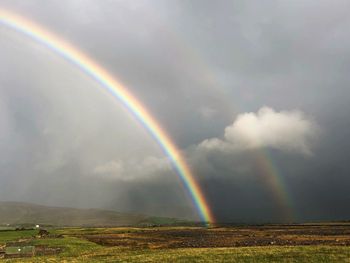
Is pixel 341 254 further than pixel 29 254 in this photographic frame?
No

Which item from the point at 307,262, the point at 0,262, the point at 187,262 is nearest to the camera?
the point at 307,262

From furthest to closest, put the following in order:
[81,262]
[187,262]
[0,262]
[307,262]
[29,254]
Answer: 1. [29,254]
2. [0,262]
3. [81,262]
4. [187,262]
5. [307,262]

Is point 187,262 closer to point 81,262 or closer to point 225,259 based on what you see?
point 225,259

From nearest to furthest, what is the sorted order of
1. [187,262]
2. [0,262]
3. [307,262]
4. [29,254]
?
[307,262]
[187,262]
[0,262]
[29,254]

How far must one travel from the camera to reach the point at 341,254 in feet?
153

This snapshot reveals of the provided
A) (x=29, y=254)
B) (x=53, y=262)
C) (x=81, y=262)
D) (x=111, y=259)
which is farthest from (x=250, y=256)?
(x=29, y=254)

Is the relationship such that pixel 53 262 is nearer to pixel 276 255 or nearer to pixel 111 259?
pixel 111 259

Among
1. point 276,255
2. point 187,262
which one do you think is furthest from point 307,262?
point 187,262

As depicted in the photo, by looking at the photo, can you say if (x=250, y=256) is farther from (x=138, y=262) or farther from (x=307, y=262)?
(x=138, y=262)

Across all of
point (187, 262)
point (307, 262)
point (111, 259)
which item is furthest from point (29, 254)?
point (307, 262)

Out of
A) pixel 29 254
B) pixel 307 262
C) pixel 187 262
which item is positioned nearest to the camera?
pixel 307 262

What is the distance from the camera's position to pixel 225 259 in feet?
157

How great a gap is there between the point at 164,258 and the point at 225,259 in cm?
847

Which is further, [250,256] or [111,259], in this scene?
[111,259]
